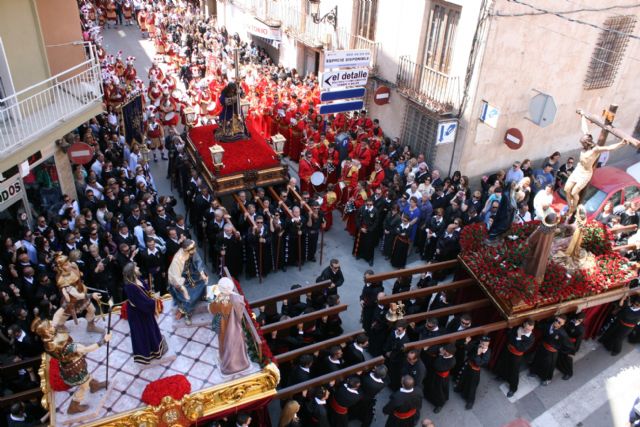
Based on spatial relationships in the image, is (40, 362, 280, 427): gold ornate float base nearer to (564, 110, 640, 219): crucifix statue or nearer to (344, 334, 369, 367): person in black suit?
(344, 334, 369, 367): person in black suit

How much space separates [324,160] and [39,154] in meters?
7.38

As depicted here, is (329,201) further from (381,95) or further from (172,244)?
(381,95)

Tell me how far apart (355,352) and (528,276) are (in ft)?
10.8

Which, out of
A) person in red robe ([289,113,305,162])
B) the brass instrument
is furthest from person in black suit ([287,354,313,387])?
person in red robe ([289,113,305,162])

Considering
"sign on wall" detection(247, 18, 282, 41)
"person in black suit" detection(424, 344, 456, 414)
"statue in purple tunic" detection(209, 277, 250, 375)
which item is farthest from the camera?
"sign on wall" detection(247, 18, 282, 41)

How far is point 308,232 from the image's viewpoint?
12242mm

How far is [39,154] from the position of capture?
1198 cm

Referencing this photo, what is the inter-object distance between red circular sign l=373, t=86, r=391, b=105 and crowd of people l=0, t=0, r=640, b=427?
812mm

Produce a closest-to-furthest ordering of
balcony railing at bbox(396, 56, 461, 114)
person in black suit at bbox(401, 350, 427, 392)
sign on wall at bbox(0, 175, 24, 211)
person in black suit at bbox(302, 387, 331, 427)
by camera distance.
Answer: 1. person in black suit at bbox(302, 387, 331, 427)
2. person in black suit at bbox(401, 350, 427, 392)
3. sign on wall at bbox(0, 175, 24, 211)
4. balcony railing at bbox(396, 56, 461, 114)

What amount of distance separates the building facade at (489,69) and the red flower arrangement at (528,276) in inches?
169

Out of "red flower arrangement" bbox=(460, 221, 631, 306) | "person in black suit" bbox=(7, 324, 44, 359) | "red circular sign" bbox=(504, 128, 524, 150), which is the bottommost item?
"person in black suit" bbox=(7, 324, 44, 359)

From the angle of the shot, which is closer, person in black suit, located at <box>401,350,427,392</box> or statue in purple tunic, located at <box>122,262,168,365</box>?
statue in purple tunic, located at <box>122,262,168,365</box>

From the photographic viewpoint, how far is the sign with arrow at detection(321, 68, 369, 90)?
1398cm

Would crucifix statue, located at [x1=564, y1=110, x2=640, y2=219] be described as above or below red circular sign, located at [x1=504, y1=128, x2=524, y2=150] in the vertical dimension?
above
